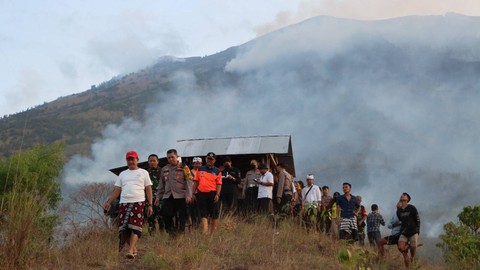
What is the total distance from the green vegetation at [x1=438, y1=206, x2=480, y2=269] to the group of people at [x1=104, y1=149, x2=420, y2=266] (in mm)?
776

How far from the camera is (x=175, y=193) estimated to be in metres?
9.35

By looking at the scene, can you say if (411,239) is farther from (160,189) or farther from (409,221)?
(160,189)

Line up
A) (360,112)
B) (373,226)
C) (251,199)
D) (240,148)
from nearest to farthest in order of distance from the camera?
(251,199) < (373,226) < (240,148) < (360,112)

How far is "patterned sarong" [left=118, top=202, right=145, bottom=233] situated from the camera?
7500 mm

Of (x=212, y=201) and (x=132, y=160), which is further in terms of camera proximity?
(x=212, y=201)

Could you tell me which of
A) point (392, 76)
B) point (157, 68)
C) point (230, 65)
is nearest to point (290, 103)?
point (392, 76)

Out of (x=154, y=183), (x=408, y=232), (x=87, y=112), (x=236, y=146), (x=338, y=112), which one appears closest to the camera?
(x=408, y=232)

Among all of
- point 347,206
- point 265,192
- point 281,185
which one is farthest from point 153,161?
point 347,206

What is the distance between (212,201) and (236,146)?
5.38 metres

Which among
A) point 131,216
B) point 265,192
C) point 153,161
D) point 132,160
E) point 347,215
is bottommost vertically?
point 131,216

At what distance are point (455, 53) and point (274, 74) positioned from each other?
36106 mm

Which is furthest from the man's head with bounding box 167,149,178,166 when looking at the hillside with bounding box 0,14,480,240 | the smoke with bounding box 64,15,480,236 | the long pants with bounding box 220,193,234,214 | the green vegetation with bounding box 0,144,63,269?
the hillside with bounding box 0,14,480,240

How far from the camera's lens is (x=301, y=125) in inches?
3575

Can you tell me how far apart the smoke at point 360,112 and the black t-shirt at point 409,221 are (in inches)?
1619
